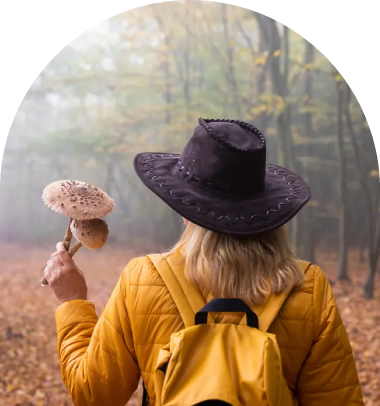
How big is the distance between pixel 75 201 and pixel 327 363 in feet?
3.57

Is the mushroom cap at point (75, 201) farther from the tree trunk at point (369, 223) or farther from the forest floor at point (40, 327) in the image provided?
the tree trunk at point (369, 223)

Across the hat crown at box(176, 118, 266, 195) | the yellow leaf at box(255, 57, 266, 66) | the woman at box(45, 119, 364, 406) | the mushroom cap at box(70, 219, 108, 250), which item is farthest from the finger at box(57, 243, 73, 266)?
the yellow leaf at box(255, 57, 266, 66)

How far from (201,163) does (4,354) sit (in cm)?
260

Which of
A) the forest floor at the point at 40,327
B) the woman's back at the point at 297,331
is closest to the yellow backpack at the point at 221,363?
the woman's back at the point at 297,331

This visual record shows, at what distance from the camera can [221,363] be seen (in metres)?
1.13

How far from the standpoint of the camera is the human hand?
5.29 ft

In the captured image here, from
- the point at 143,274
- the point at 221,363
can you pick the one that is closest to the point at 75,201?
the point at 143,274

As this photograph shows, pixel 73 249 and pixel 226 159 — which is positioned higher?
pixel 226 159

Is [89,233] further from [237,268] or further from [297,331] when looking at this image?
[297,331]

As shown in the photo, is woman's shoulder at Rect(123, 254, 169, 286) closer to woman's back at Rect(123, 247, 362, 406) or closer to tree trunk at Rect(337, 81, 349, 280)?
woman's back at Rect(123, 247, 362, 406)

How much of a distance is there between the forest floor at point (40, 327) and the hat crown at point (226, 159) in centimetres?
232

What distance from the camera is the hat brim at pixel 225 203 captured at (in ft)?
4.10

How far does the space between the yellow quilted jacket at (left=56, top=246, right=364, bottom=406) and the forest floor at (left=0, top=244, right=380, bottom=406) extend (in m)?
1.81

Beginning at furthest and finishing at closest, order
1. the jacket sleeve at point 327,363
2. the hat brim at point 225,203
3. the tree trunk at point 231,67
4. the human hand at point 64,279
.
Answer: the tree trunk at point 231,67 < the human hand at point 64,279 < the jacket sleeve at point 327,363 < the hat brim at point 225,203
